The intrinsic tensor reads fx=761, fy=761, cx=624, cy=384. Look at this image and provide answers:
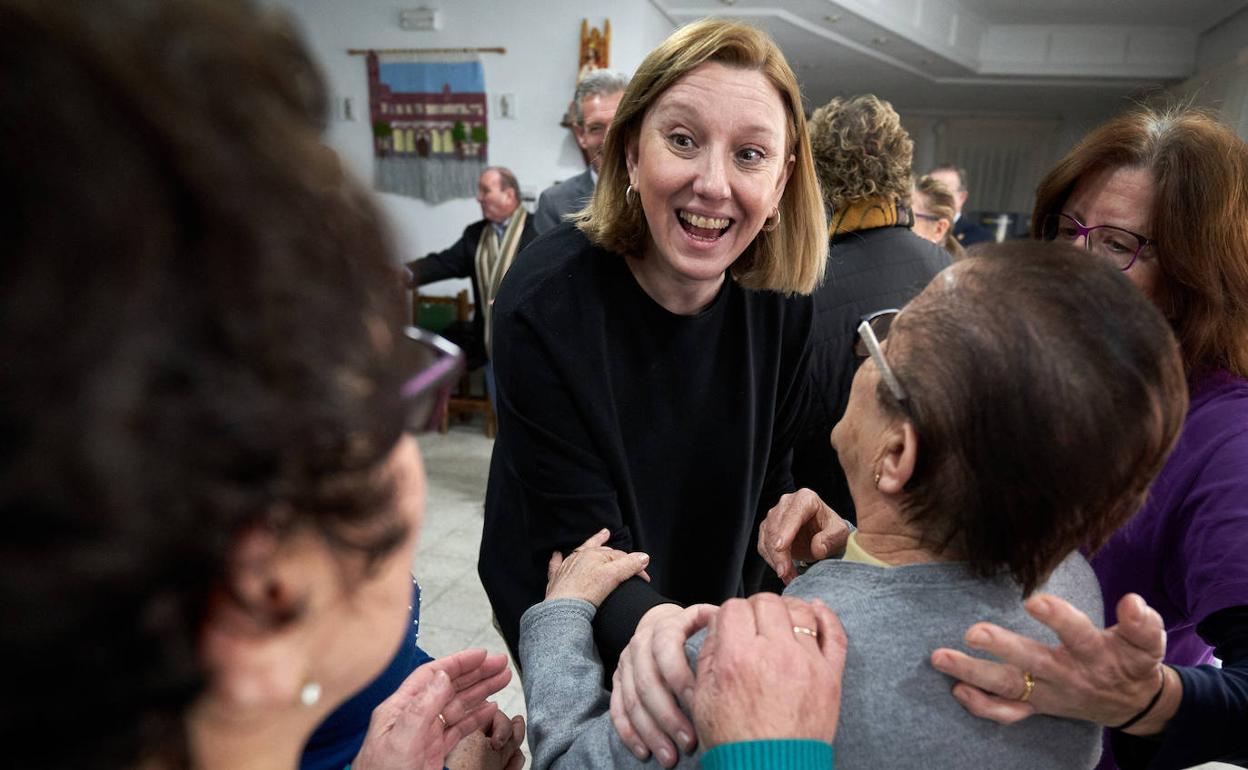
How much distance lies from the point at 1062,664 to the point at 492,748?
796mm

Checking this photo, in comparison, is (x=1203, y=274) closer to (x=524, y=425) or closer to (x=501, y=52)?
(x=524, y=425)

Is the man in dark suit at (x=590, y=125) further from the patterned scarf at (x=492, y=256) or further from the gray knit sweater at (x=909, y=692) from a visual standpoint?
the gray knit sweater at (x=909, y=692)

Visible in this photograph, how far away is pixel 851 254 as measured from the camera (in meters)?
2.05

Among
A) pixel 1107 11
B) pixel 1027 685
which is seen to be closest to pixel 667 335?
pixel 1027 685

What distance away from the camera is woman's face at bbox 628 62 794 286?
1.35 metres

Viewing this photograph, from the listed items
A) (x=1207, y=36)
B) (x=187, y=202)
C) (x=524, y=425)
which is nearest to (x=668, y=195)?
(x=524, y=425)

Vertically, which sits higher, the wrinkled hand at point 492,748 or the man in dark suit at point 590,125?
the man in dark suit at point 590,125

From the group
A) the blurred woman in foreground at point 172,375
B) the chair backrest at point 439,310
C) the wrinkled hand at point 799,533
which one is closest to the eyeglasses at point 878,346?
the wrinkled hand at point 799,533

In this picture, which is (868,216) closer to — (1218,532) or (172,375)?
(1218,532)

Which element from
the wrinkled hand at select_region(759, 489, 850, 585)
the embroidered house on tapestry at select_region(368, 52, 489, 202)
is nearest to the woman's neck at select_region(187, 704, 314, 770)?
the wrinkled hand at select_region(759, 489, 850, 585)

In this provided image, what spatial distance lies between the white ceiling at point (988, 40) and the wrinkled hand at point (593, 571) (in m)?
5.55

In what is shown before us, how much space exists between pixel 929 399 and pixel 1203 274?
27.9 inches

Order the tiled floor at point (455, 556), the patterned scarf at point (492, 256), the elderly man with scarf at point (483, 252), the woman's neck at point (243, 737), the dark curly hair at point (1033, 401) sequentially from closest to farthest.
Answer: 1. the woman's neck at point (243, 737)
2. the dark curly hair at point (1033, 401)
3. the tiled floor at point (455, 556)
4. the patterned scarf at point (492, 256)
5. the elderly man with scarf at point (483, 252)

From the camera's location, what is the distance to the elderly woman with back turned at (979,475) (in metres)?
0.74
